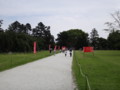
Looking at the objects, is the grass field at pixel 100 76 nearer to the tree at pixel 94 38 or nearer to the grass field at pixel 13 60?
the grass field at pixel 13 60

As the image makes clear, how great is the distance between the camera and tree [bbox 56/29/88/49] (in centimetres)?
12875

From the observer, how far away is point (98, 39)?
13312cm

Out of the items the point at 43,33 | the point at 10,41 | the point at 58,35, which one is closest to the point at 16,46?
the point at 10,41

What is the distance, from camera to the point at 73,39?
132000mm

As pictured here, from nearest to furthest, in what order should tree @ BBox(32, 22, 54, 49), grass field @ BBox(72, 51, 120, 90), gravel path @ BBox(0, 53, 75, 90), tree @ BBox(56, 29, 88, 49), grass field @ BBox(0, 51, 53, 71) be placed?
gravel path @ BBox(0, 53, 75, 90), grass field @ BBox(72, 51, 120, 90), grass field @ BBox(0, 51, 53, 71), tree @ BBox(32, 22, 54, 49), tree @ BBox(56, 29, 88, 49)

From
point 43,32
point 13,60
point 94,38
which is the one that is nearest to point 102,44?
point 94,38

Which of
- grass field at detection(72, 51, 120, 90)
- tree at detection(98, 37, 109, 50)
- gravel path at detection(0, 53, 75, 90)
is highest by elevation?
tree at detection(98, 37, 109, 50)

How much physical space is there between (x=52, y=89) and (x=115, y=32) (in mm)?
42769

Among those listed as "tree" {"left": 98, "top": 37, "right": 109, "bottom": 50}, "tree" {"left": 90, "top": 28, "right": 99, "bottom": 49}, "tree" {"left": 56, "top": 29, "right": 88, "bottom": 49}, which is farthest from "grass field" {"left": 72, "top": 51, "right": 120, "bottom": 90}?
"tree" {"left": 90, "top": 28, "right": 99, "bottom": 49}

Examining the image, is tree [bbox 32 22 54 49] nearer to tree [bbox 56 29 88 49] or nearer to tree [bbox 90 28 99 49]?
tree [bbox 56 29 88 49]

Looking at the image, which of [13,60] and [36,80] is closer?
[36,80]

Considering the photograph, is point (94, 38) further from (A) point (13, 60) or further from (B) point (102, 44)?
(A) point (13, 60)

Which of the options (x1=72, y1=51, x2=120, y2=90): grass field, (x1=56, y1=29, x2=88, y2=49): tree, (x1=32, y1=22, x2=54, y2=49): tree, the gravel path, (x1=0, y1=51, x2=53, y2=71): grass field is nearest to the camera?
the gravel path

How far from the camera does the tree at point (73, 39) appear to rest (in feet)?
422
